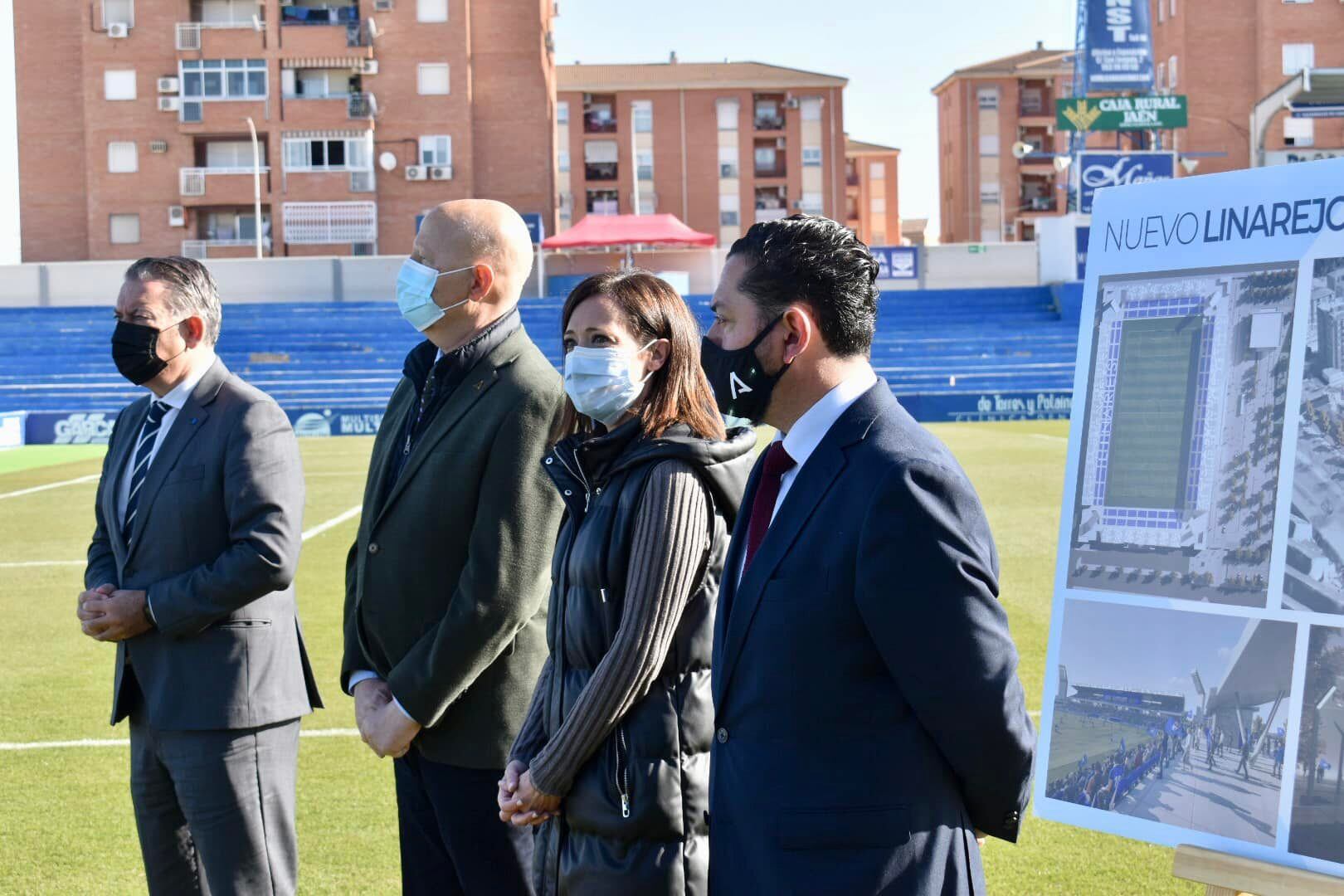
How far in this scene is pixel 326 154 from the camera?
56.5 m

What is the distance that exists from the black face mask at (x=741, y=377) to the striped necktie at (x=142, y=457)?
206 centimetres

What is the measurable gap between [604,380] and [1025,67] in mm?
93593

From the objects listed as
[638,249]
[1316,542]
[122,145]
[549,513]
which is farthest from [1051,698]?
[122,145]

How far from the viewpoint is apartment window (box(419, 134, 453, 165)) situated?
5738 centimetres

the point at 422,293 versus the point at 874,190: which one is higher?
the point at 874,190

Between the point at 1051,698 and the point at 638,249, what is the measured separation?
42218mm

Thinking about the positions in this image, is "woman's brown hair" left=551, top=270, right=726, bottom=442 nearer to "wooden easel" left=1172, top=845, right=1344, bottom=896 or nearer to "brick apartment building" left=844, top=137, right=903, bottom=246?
"wooden easel" left=1172, top=845, right=1344, bottom=896

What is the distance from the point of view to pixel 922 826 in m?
2.39

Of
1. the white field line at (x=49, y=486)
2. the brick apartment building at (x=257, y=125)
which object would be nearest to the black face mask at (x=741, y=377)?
the white field line at (x=49, y=486)

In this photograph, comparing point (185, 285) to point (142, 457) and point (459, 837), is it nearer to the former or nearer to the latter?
point (142, 457)

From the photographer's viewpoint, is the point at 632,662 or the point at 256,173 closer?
the point at 632,662

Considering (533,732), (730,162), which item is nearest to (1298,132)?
(730,162)

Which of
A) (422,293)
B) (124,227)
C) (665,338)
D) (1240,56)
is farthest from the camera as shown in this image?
(1240,56)

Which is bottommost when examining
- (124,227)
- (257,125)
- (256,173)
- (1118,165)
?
(1118,165)
